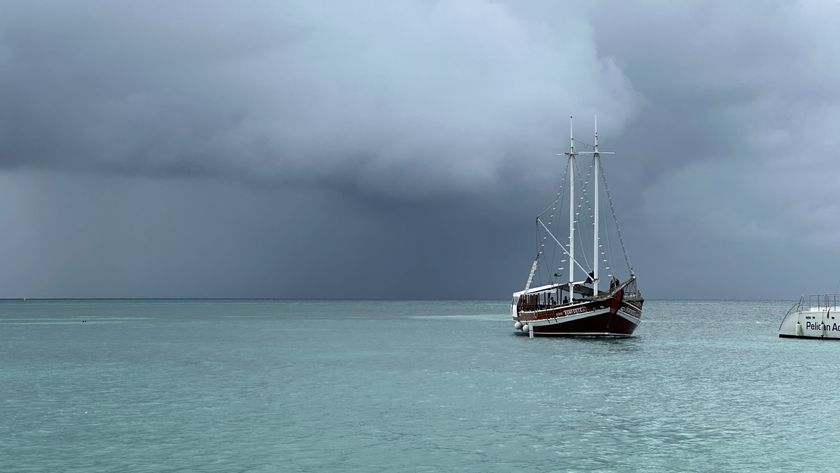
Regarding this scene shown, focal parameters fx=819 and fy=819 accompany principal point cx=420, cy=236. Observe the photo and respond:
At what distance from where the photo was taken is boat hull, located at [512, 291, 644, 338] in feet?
291

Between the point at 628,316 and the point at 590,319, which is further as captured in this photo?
the point at 628,316

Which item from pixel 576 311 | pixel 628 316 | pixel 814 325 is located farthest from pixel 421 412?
pixel 814 325

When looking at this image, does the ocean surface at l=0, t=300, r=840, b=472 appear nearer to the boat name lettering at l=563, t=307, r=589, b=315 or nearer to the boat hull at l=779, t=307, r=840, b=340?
the boat name lettering at l=563, t=307, r=589, b=315

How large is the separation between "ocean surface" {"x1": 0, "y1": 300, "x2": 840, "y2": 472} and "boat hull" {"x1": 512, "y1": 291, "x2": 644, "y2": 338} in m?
10.2

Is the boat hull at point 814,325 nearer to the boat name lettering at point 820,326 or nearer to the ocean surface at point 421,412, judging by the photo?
the boat name lettering at point 820,326

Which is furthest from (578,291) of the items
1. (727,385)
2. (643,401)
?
(643,401)

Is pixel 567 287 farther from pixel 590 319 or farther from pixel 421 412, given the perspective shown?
pixel 421 412

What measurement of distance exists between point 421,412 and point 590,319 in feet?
171

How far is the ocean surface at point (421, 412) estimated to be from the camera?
29328 mm

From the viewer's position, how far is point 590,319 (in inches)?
3506

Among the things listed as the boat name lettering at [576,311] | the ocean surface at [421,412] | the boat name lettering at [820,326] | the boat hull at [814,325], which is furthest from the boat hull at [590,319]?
the boat hull at [814,325]

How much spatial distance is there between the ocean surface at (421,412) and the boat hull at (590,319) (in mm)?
10194

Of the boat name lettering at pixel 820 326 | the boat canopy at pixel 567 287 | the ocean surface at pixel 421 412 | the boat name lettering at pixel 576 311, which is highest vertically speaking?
the boat canopy at pixel 567 287

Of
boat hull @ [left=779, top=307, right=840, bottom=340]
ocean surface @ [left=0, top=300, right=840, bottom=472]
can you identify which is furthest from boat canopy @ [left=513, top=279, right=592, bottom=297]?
boat hull @ [left=779, top=307, right=840, bottom=340]
